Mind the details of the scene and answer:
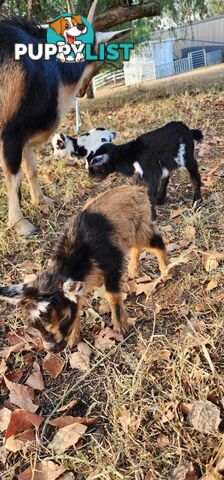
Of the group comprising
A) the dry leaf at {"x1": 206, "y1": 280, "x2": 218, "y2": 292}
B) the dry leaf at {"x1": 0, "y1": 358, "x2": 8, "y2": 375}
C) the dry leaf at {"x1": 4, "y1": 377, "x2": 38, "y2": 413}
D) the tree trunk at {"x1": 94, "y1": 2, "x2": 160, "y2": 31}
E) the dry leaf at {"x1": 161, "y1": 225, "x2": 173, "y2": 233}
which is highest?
the tree trunk at {"x1": 94, "y1": 2, "x2": 160, "y2": 31}

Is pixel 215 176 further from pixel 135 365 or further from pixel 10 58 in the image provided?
pixel 135 365

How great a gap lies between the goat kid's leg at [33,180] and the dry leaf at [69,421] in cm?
298

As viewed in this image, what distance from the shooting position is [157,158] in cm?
454

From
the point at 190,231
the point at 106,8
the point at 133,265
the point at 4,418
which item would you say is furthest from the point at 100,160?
the point at 106,8

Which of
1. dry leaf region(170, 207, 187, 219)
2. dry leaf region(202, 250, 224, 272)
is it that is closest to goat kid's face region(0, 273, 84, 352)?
dry leaf region(202, 250, 224, 272)

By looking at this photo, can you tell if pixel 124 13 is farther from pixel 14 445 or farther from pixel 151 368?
pixel 14 445

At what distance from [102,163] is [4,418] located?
2.92 m

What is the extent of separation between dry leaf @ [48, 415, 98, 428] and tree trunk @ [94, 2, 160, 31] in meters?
9.19

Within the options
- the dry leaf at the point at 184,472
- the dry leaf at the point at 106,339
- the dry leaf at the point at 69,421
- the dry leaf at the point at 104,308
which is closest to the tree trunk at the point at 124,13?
the dry leaf at the point at 104,308

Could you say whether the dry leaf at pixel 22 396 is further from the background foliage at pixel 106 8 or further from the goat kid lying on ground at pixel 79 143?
the background foliage at pixel 106 8

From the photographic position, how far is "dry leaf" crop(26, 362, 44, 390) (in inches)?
110

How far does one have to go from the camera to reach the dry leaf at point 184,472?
2066 mm

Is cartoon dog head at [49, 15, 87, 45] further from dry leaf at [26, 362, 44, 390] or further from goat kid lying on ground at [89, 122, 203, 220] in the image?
dry leaf at [26, 362, 44, 390]

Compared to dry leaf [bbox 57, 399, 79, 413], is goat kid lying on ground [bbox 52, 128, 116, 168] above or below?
above
